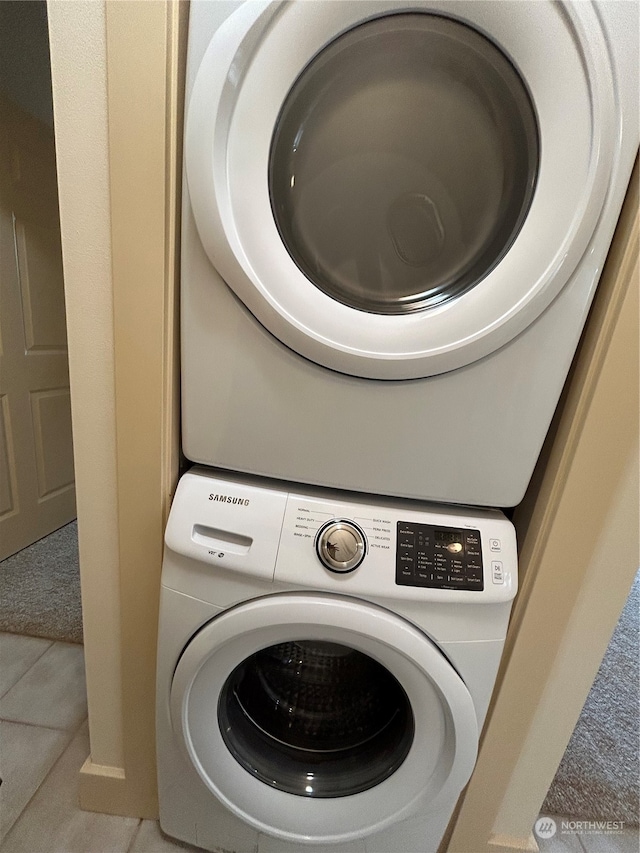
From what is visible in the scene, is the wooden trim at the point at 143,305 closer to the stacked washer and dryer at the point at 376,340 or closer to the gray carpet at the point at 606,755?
the stacked washer and dryer at the point at 376,340

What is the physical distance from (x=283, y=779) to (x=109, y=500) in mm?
574

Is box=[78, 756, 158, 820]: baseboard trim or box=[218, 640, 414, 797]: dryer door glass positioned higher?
box=[218, 640, 414, 797]: dryer door glass

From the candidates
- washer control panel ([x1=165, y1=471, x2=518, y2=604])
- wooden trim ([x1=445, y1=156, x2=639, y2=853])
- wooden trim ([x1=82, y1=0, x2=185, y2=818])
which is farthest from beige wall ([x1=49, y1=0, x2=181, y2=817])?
wooden trim ([x1=445, y1=156, x2=639, y2=853])

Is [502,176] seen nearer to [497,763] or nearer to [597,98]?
[597,98]

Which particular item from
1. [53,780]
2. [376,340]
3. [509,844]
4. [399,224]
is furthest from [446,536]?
[53,780]

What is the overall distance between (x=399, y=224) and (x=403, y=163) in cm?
7

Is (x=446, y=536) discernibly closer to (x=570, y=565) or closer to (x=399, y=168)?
(x=570, y=565)

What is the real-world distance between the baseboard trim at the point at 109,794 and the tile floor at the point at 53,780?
0.02 meters

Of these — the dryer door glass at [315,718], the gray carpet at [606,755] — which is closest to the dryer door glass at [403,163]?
the dryer door glass at [315,718]

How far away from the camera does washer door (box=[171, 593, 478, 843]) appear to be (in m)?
0.63

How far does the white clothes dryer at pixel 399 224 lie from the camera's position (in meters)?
0.50

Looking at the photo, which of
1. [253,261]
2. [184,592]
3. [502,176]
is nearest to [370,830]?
[184,592]

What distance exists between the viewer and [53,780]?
959 millimetres

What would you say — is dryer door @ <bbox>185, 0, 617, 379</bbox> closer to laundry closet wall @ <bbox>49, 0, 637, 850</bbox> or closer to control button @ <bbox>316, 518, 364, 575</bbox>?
laundry closet wall @ <bbox>49, 0, 637, 850</bbox>
